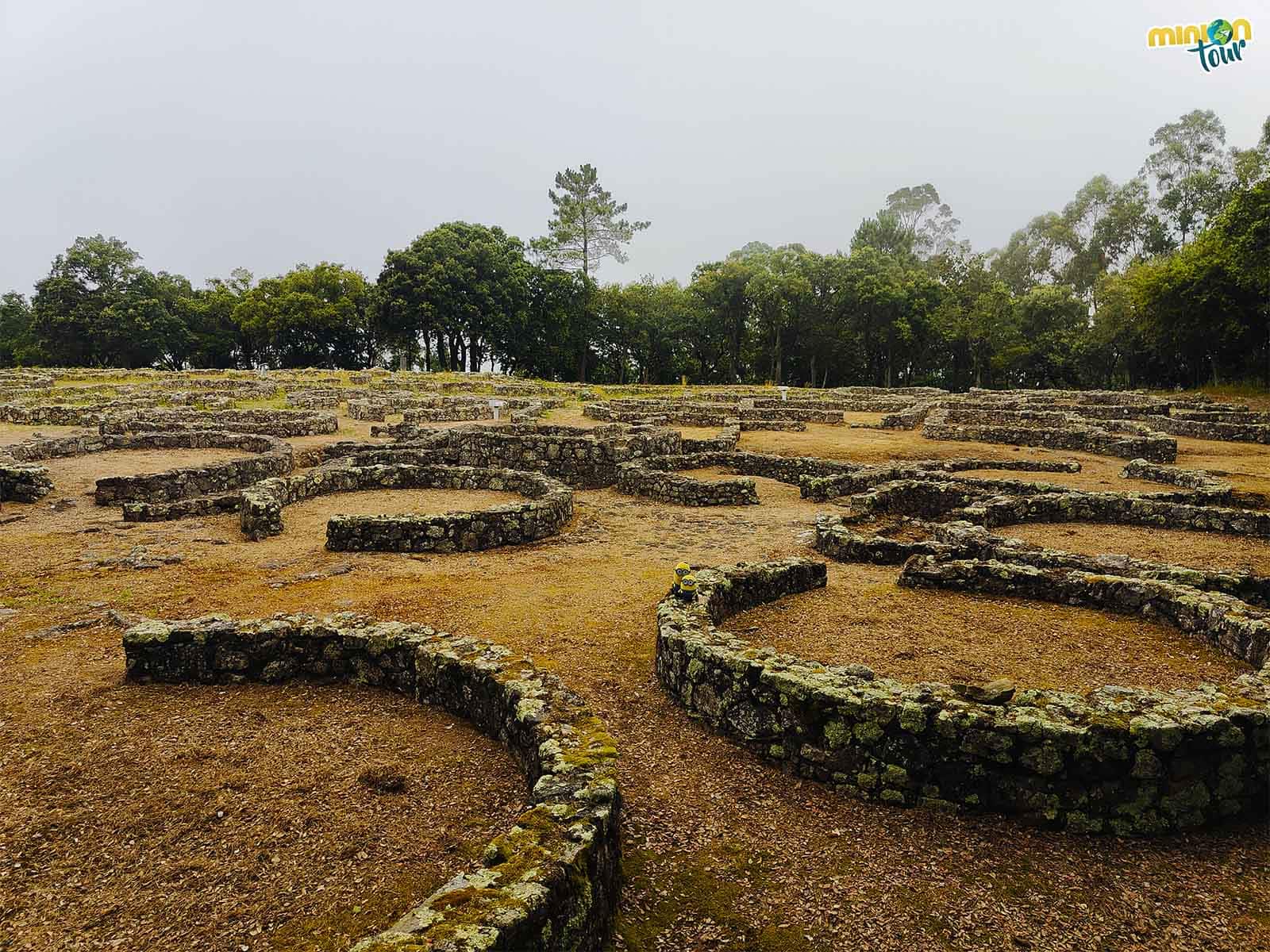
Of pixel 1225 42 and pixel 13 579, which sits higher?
pixel 1225 42

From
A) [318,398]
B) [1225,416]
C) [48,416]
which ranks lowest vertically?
[1225,416]

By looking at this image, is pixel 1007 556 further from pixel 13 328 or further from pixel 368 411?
pixel 13 328

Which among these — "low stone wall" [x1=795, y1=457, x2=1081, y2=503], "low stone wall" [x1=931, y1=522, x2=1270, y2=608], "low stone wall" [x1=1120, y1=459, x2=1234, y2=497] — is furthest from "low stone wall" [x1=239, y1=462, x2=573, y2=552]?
"low stone wall" [x1=1120, y1=459, x2=1234, y2=497]

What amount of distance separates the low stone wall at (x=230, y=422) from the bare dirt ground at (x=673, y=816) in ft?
53.3

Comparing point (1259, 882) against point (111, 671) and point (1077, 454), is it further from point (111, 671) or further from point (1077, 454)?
point (1077, 454)

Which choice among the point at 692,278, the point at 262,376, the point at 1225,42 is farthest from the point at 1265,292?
the point at 262,376

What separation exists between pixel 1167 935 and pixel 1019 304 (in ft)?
230

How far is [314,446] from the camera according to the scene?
23547 millimetres

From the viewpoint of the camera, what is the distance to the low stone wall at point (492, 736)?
11.2ft

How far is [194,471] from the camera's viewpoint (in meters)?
16.5

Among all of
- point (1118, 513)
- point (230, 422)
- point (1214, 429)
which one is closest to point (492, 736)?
point (1118, 513)

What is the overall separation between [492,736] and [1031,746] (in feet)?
13.0

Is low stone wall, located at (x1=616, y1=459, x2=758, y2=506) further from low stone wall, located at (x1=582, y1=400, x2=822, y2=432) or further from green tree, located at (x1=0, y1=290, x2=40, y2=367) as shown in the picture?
green tree, located at (x1=0, y1=290, x2=40, y2=367)

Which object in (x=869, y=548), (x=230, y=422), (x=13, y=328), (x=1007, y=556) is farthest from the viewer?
(x=13, y=328)
